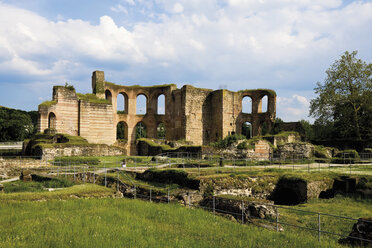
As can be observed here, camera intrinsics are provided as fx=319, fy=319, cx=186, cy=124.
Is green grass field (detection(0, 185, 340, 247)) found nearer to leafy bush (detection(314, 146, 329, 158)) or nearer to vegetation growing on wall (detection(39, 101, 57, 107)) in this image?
leafy bush (detection(314, 146, 329, 158))

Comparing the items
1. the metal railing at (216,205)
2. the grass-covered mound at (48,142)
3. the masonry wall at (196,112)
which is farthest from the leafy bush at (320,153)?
the grass-covered mound at (48,142)

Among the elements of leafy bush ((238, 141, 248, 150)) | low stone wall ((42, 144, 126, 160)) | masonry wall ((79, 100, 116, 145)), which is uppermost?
masonry wall ((79, 100, 116, 145))

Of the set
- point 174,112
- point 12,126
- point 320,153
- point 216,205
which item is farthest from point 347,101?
point 12,126

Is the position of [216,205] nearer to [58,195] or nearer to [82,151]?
[58,195]

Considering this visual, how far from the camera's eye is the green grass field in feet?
20.6

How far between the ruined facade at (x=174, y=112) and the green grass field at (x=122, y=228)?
1046 inches

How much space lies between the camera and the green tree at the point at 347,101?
115 ft

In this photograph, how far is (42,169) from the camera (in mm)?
20969

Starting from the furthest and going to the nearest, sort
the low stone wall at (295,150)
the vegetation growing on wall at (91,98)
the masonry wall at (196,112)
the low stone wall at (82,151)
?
the masonry wall at (196,112)
the vegetation growing on wall at (91,98)
the low stone wall at (295,150)
the low stone wall at (82,151)

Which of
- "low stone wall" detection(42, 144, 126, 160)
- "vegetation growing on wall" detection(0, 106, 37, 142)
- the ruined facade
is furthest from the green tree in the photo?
"vegetation growing on wall" detection(0, 106, 37, 142)

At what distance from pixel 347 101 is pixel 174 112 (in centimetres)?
2066

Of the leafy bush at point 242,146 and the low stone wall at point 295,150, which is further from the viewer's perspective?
the low stone wall at point 295,150

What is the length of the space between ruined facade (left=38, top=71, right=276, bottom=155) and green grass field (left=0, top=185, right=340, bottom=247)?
26.6 metres

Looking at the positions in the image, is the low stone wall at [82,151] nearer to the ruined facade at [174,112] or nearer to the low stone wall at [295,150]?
the ruined facade at [174,112]
